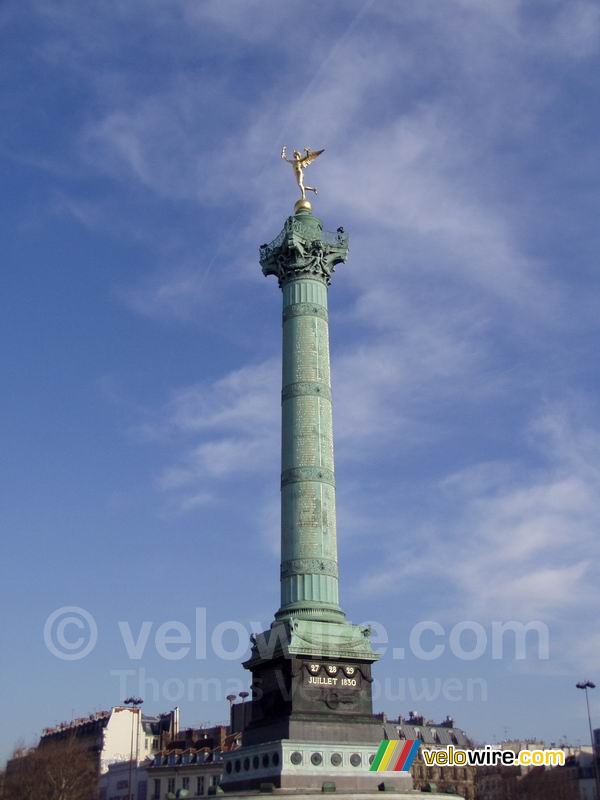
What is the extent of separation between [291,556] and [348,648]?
4924mm

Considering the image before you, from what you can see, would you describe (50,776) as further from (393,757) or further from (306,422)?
(306,422)

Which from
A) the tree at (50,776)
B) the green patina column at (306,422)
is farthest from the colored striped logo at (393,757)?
the tree at (50,776)

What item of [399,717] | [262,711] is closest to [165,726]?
[399,717]

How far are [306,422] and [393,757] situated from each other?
51.3ft

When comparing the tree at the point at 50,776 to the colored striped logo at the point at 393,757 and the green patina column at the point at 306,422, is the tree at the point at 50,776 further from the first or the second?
the colored striped logo at the point at 393,757

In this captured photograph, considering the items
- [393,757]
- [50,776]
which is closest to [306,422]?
[393,757]

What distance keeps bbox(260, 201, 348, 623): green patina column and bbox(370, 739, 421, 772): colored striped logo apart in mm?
5745

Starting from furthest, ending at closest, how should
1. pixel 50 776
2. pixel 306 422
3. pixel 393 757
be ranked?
pixel 50 776 < pixel 306 422 < pixel 393 757

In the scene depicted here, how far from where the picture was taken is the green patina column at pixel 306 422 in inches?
1657

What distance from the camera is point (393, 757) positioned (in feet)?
129

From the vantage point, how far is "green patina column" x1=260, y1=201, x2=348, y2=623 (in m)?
42.1

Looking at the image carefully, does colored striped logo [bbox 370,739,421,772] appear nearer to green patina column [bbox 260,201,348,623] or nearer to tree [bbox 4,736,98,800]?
green patina column [bbox 260,201,348,623]

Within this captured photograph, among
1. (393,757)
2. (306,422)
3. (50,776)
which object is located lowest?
(393,757)

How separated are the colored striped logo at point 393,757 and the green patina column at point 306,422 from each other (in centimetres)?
575
